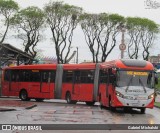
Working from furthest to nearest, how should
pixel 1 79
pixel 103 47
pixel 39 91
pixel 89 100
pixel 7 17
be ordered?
pixel 103 47, pixel 7 17, pixel 1 79, pixel 39 91, pixel 89 100

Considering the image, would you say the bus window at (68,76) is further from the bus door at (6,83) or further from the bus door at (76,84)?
the bus door at (6,83)

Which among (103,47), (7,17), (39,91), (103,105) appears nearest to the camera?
(103,105)

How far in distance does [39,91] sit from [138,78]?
1351 cm

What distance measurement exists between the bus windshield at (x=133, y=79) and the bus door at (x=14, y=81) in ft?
49.4

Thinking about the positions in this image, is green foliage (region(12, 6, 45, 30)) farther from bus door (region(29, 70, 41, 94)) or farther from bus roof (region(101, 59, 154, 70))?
bus roof (region(101, 59, 154, 70))

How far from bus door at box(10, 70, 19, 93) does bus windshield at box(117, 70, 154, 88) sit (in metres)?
15.1

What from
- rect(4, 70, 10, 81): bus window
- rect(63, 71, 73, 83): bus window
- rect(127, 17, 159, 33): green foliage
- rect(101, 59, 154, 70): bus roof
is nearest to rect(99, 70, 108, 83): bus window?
rect(101, 59, 154, 70): bus roof

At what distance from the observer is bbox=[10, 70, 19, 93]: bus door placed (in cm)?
4250

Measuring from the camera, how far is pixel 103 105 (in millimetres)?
32875

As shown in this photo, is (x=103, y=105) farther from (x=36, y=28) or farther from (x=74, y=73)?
(x=36, y=28)

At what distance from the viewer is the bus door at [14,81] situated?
42500 mm

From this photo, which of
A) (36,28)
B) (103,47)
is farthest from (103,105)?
(103,47)

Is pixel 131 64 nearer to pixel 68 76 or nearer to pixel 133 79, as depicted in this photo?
pixel 133 79

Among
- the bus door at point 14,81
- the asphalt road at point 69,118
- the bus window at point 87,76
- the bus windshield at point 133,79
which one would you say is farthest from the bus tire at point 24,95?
the bus windshield at point 133,79
